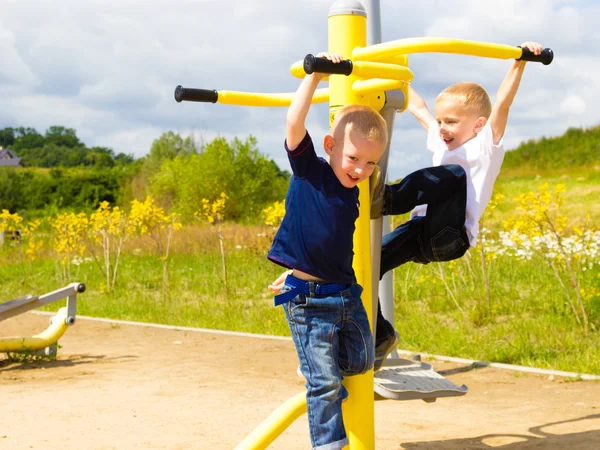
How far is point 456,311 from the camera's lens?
7.32 meters

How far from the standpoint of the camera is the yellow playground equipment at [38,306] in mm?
6195

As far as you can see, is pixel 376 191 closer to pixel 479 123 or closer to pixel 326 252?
pixel 326 252

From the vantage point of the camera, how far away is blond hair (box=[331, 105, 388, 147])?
2.61 meters

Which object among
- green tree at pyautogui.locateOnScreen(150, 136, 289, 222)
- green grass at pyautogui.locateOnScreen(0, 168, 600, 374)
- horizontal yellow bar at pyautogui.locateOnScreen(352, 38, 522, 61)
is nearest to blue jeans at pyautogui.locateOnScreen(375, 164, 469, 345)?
horizontal yellow bar at pyautogui.locateOnScreen(352, 38, 522, 61)

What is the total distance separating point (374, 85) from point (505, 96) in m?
0.49

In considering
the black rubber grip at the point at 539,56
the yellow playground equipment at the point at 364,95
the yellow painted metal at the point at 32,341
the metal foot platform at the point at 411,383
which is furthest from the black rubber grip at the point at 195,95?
the yellow painted metal at the point at 32,341

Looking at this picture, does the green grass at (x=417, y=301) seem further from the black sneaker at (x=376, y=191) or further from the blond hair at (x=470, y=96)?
the black sneaker at (x=376, y=191)

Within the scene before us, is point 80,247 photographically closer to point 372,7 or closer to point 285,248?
point 372,7

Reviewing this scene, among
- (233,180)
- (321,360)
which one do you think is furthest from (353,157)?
(233,180)

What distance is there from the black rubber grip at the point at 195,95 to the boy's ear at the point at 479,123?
0.95 m

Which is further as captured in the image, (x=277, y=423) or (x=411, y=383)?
(x=411, y=383)

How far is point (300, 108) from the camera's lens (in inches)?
99.7

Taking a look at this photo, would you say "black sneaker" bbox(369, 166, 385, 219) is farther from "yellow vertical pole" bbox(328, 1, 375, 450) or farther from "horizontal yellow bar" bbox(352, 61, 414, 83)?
"horizontal yellow bar" bbox(352, 61, 414, 83)

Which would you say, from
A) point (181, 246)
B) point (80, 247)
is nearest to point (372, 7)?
point (80, 247)
